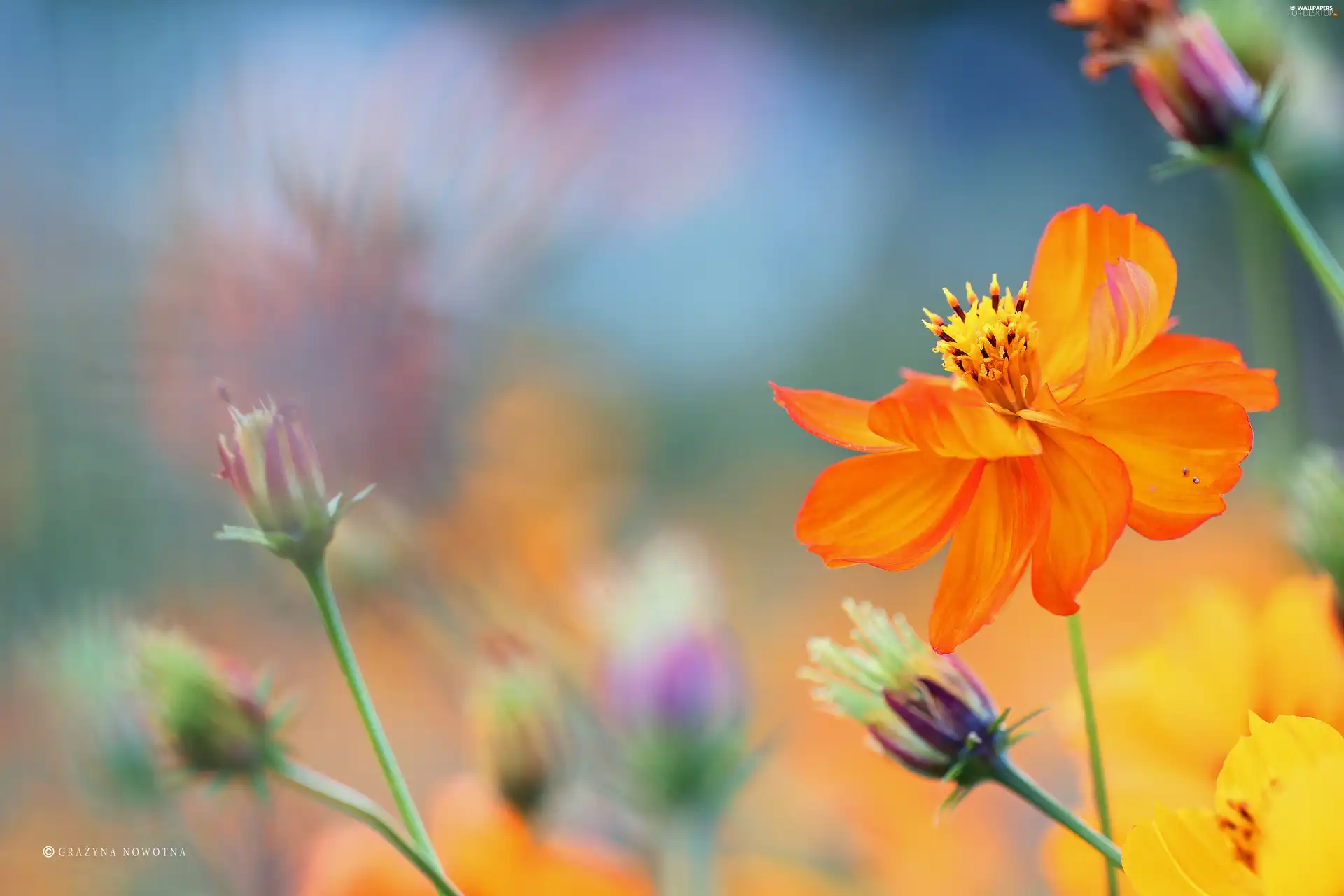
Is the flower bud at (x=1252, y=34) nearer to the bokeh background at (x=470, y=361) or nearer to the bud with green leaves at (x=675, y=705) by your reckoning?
the bokeh background at (x=470, y=361)

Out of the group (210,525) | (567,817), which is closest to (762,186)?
(210,525)

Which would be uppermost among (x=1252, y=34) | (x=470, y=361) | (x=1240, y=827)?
(x=470, y=361)

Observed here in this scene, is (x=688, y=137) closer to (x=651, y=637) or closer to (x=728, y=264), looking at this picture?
(x=728, y=264)

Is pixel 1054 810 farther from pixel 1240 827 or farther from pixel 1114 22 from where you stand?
pixel 1114 22

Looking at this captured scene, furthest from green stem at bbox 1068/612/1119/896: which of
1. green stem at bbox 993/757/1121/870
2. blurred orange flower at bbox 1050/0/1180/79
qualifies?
blurred orange flower at bbox 1050/0/1180/79

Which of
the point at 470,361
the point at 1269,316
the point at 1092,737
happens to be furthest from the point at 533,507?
the point at 1092,737

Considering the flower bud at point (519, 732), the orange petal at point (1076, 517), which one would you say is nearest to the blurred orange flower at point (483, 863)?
the flower bud at point (519, 732)
